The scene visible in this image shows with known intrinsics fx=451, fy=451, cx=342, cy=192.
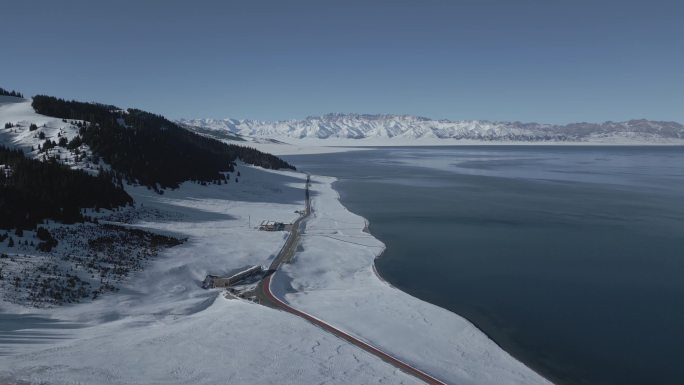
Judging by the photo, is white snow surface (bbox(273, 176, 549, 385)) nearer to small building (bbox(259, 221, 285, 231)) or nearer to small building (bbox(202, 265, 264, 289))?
small building (bbox(202, 265, 264, 289))

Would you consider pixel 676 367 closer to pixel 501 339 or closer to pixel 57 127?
pixel 501 339

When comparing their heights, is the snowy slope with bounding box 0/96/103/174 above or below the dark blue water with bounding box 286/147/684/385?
above

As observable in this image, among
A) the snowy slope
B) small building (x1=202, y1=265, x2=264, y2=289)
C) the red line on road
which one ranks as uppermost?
the snowy slope

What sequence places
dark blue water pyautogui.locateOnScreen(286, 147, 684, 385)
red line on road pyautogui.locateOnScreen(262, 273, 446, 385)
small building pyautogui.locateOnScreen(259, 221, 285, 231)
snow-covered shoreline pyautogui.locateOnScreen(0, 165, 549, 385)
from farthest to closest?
small building pyautogui.locateOnScreen(259, 221, 285, 231) < dark blue water pyautogui.locateOnScreen(286, 147, 684, 385) < red line on road pyautogui.locateOnScreen(262, 273, 446, 385) < snow-covered shoreline pyautogui.locateOnScreen(0, 165, 549, 385)

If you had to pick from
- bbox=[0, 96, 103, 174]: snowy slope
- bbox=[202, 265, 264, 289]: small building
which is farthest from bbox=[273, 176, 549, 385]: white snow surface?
bbox=[0, 96, 103, 174]: snowy slope

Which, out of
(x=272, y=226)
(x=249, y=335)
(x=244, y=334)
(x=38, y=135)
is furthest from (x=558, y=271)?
(x=38, y=135)

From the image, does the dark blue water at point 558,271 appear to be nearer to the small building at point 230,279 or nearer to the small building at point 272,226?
the small building at point 230,279

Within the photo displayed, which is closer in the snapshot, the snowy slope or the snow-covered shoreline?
the snow-covered shoreline

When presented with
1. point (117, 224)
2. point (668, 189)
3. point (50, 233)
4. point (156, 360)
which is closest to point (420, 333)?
point (156, 360)
